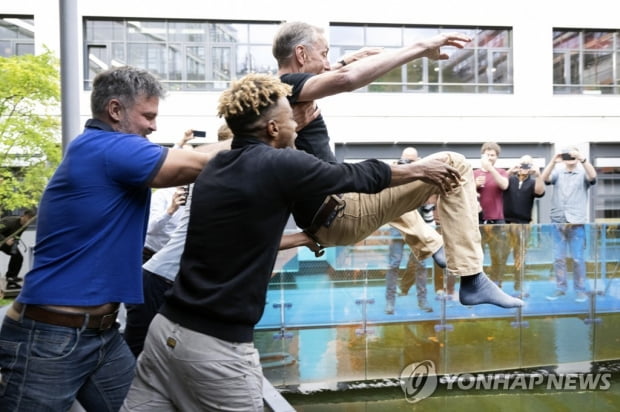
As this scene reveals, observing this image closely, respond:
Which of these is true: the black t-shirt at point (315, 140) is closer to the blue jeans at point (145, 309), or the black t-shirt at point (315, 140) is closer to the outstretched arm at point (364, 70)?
the outstretched arm at point (364, 70)

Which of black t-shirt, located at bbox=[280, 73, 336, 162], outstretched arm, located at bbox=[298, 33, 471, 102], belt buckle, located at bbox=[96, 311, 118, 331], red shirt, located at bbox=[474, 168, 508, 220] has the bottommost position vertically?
belt buckle, located at bbox=[96, 311, 118, 331]

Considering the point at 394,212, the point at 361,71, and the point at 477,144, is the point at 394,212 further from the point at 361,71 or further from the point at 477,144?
the point at 477,144

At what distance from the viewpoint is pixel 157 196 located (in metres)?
5.11

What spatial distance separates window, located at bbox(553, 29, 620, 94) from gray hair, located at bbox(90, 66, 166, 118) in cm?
1965

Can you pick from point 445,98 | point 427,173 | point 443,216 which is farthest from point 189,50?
point 427,173

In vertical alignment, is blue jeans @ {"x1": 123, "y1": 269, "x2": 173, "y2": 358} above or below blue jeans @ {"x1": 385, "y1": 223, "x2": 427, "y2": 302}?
above

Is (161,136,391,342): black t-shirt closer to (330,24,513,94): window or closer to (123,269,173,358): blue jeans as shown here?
(123,269,173,358): blue jeans

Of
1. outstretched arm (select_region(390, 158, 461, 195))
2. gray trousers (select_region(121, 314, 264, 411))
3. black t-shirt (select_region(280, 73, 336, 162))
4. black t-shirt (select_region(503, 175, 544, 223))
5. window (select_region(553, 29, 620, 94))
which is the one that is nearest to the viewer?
gray trousers (select_region(121, 314, 264, 411))

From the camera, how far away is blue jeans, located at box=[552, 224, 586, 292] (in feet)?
28.4

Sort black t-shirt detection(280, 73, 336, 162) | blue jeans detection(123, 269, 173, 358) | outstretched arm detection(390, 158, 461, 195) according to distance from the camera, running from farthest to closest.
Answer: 1. blue jeans detection(123, 269, 173, 358)
2. black t-shirt detection(280, 73, 336, 162)
3. outstretched arm detection(390, 158, 461, 195)

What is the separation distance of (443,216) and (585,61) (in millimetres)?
19596

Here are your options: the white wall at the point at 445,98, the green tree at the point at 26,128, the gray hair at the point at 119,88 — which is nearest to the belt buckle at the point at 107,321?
the gray hair at the point at 119,88

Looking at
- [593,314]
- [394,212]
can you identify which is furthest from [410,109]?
[394,212]

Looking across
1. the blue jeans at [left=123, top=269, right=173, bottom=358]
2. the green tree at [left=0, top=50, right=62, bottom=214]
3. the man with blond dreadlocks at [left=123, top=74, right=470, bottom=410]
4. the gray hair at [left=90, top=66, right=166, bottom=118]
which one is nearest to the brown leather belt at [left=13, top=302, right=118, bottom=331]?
the man with blond dreadlocks at [left=123, top=74, right=470, bottom=410]
